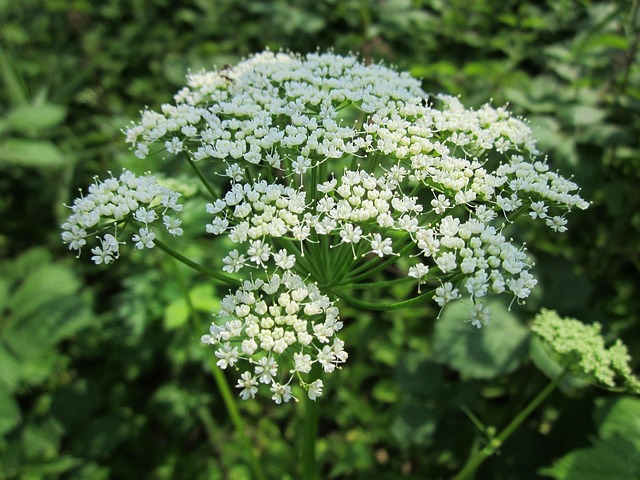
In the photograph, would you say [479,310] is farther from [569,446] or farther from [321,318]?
[569,446]

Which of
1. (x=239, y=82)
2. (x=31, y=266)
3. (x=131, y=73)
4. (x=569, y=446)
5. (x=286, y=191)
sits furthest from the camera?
(x=131, y=73)

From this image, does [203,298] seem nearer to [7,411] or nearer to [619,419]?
[7,411]

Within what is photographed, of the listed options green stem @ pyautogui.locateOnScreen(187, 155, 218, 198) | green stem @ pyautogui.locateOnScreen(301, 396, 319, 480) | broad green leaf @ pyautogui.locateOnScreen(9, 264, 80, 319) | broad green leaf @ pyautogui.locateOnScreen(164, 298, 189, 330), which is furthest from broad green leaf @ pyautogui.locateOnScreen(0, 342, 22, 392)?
green stem @ pyautogui.locateOnScreen(301, 396, 319, 480)

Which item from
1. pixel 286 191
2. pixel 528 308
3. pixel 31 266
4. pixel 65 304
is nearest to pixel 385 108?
pixel 286 191

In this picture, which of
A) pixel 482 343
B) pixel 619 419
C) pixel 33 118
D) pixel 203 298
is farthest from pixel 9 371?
pixel 619 419

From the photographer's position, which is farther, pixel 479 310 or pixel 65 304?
pixel 65 304

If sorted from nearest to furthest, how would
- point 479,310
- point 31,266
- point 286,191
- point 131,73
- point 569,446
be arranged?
point 479,310 < point 286,191 < point 569,446 < point 31,266 < point 131,73

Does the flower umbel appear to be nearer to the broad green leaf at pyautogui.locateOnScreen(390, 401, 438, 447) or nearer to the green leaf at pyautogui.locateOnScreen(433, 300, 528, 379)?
the green leaf at pyautogui.locateOnScreen(433, 300, 528, 379)

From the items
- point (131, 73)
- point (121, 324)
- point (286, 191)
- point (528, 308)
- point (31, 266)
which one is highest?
point (131, 73)
